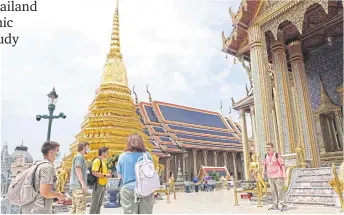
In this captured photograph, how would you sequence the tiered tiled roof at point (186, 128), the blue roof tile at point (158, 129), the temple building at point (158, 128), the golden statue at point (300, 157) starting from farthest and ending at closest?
the blue roof tile at point (158, 129), the tiered tiled roof at point (186, 128), the temple building at point (158, 128), the golden statue at point (300, 157)

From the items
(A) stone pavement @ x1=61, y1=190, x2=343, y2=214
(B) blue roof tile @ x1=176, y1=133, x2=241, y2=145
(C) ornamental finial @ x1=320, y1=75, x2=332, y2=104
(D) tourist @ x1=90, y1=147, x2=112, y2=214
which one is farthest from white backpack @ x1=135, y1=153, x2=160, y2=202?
(B) blue roof tile @ x1=176, y1=133, x2=241, y2=145

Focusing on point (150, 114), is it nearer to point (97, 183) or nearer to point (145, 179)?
point (97, 183)

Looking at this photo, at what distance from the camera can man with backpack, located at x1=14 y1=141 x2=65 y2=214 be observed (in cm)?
218

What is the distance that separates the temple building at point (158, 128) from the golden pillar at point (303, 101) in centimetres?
867

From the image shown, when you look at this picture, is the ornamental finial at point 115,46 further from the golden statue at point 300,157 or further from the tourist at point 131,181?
the tourist at point 131,181

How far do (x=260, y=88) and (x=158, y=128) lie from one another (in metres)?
15.6

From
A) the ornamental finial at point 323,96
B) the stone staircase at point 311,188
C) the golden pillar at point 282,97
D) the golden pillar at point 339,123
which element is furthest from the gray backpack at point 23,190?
the ornamental finial at point 323,96

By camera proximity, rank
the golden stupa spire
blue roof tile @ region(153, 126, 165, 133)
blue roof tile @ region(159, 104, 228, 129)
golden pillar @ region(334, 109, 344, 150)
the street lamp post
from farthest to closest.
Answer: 1. blue roof tile @ region(159, 104, 228, 129)
2. blue roof tile @ region(153, 126, 165, 133)
3. the golden stupa spire
4. golden pillar @ region(334, 109, 344, 150)
5. the street lamp post

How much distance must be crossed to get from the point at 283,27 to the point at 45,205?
9.19 meters

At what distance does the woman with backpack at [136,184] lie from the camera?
2303mm

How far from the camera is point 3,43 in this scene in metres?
4.75

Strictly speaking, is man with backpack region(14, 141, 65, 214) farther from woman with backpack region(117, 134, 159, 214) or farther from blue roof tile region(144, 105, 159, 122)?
blue roof tile region(144, 105, 159, 122)

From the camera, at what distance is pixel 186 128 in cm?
2505

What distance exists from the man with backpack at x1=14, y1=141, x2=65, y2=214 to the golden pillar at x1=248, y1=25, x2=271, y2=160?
6.34 metres
